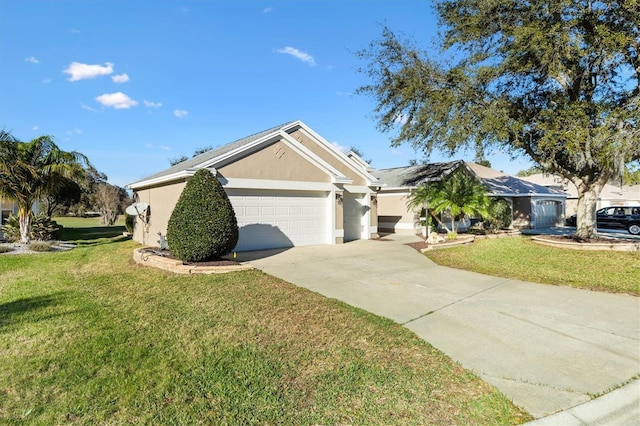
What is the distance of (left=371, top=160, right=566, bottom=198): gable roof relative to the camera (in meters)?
21.0

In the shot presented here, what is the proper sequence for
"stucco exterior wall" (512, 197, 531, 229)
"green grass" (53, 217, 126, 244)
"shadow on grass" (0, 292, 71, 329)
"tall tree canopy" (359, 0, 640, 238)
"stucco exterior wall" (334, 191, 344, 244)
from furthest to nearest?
1. "stucco exterior wall" (512, 197, 531, 229)
2. "green grass" (53, 217, 126, 244)
3. "stucco exterior wall" (334, 191, 344, 244)
4. "tall tree canopy" (359, 0, 640, 238)
5. "shadow on grass" (0, 292, 71, 329)

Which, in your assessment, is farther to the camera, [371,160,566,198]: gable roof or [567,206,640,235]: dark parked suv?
[371,160,566,198]: gable roof

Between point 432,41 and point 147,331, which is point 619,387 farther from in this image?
point 432,41

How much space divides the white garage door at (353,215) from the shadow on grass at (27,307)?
11711mm

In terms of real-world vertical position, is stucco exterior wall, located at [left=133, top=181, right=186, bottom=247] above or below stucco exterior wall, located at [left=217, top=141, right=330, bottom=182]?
below

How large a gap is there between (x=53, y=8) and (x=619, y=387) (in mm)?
14282

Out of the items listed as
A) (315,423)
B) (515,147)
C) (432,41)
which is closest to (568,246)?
(515,147)

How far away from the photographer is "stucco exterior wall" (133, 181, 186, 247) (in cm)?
1310

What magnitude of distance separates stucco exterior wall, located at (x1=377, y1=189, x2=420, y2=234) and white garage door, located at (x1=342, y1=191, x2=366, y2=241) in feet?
13.7

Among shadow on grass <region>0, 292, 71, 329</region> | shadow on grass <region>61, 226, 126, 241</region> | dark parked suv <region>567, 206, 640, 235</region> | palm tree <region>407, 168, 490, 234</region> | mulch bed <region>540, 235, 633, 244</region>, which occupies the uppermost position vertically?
palm tree <region>407, 168, 490, 234</region>

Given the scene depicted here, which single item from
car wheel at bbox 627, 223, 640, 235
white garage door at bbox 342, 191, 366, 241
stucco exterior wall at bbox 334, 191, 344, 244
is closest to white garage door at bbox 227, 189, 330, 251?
stucco exterior wall at bbox 334, 191, 344, 244

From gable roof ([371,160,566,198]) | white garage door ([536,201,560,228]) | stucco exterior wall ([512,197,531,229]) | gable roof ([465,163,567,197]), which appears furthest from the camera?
white garage door ([536,201,560,228])

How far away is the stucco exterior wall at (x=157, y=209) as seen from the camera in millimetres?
13102

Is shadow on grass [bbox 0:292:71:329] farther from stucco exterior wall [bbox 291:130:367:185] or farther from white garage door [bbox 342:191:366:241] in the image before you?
white garage door [bbox 342:191:366:241]
